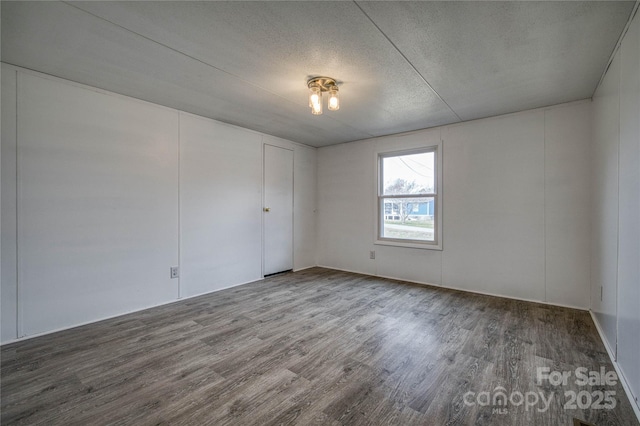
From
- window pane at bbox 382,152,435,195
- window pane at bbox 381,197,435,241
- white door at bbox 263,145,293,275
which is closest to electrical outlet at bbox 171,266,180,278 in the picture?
white door at bbox 263,145,293,275

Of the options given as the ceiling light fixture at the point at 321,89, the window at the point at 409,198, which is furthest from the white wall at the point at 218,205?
the window at the point at 409,198

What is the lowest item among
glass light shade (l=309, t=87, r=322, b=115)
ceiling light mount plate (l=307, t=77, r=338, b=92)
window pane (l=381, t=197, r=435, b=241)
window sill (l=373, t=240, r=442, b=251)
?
window sill (l=373, t=240, r=442, b=251)

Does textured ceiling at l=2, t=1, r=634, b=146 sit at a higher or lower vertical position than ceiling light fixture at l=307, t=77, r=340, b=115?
higher

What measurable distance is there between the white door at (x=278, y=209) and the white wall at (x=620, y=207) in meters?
3.89

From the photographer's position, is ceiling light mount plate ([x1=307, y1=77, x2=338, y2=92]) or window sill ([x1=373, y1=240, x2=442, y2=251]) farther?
window sill ([x1=373, y1=240, x2=442, y2=251])

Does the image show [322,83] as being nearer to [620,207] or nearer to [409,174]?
[409,174]

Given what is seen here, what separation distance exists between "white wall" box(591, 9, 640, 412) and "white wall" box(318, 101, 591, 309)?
1.35 ft

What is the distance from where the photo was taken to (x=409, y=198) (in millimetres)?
4352

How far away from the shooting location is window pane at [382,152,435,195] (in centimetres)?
417

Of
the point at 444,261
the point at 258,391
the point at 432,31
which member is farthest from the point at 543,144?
the point at 258,391

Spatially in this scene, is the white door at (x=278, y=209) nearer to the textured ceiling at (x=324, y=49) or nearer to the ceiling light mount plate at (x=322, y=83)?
the textured ceiling at (x=324, y=49)

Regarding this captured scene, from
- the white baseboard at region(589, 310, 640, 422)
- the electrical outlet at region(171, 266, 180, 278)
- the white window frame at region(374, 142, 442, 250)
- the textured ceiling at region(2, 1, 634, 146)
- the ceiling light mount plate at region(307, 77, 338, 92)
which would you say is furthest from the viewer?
the white window frame at region(374, 142, 442, 250)

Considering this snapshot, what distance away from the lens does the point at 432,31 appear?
1.86 meters

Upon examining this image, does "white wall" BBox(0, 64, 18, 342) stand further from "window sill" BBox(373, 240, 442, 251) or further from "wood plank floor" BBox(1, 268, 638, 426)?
"window sill" BBox(373, 240, 442, 251)
